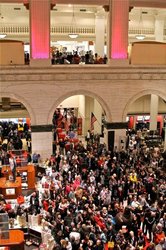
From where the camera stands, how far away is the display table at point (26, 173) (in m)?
17.9

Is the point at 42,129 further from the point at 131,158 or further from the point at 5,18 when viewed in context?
the point at 5,18

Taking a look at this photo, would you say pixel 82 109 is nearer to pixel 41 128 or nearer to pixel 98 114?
pixel 98 114

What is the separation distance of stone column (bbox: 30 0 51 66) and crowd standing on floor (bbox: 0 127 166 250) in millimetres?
4574

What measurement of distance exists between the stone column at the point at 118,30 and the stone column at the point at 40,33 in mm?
3059

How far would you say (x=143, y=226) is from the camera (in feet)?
45.5

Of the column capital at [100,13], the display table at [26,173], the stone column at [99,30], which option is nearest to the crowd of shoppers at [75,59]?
the stone column at [99,30]

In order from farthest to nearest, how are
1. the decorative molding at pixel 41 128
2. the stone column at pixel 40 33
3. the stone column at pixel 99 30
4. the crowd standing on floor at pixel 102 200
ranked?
the stone column at pixel 99 30 → the decorative molding at pixel 41 128 → the stone column at pixel 40 33 → the crowd standing on floor at pixel 102 200

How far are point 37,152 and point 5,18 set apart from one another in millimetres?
9181

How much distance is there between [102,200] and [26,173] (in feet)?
14.8

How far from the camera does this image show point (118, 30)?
20453mm

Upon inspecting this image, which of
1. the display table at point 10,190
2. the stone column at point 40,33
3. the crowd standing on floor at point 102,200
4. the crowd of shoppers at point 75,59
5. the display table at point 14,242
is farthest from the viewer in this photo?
the crowd of shoppers at point 75,59

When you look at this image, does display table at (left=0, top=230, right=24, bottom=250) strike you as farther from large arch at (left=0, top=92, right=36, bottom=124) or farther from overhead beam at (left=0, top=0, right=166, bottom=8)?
overhead beam at (left=0, top=0, right=166, bottom=8)

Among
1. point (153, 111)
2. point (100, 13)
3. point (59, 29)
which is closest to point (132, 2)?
point (100, 13)

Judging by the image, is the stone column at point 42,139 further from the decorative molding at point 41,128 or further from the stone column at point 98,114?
the stone column at point 98,114
